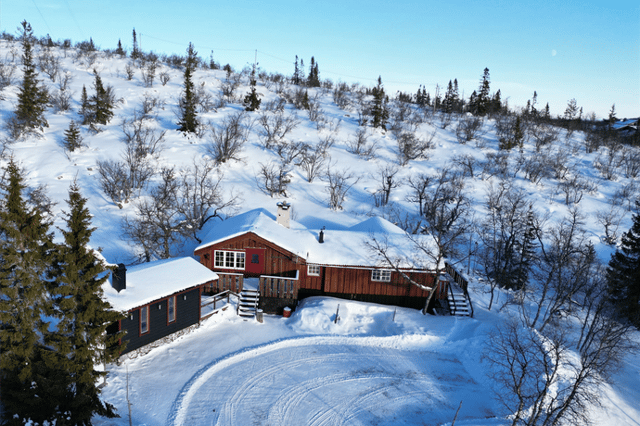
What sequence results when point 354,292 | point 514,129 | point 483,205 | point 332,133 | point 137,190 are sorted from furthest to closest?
point 514,129, point 332,133, point 483,205, point 137,190, point 354,292

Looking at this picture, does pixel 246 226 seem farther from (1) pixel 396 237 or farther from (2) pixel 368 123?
(2) pixel 368 123

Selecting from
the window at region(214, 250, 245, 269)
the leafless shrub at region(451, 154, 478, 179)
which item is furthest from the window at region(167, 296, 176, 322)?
the leafless shrub at region(451, 154, 478, 179)

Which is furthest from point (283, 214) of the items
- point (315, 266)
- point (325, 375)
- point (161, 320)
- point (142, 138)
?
point (142, 138)

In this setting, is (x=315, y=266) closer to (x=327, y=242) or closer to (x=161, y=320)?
(x=327, y=242)

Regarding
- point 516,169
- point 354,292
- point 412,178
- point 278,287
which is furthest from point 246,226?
point 516,169

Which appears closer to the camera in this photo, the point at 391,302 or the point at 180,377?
the point at 180,377

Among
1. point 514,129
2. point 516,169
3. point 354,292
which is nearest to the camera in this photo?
point 354,292
